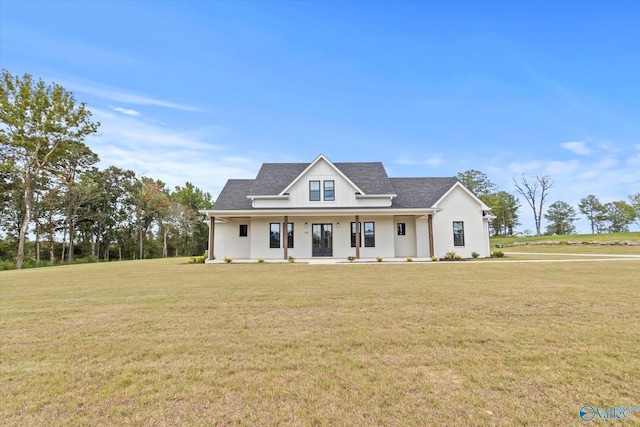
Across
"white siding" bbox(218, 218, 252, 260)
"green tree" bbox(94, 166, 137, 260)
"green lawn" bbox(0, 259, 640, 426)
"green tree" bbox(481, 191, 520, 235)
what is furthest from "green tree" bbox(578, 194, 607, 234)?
"green tree" bbox(94, 166, 137, 260)

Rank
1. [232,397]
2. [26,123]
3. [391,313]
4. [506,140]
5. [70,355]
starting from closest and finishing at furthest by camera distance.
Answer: [232,397]
[70,355]
[391,313]
[26,123]
[506,140]

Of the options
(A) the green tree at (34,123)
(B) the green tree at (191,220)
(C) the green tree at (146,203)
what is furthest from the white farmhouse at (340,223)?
(C) the green tree at (146,203)

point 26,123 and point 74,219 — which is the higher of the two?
point 26,123

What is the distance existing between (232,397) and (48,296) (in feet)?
26.2

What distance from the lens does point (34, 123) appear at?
2659 centimetres

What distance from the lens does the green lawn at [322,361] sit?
8.24ft

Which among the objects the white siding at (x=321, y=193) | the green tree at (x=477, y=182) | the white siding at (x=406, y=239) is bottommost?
the white siding at (x=406, y=239)

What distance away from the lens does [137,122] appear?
24.0 meters

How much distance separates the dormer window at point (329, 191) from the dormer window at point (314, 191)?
19.2 inches

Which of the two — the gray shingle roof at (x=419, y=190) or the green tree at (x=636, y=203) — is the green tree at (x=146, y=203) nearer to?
the gray shingle roof at (x=419, y=190)

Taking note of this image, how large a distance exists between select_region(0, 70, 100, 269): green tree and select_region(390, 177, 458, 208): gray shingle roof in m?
29.4

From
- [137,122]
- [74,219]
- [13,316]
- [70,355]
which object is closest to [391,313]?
[70,355]

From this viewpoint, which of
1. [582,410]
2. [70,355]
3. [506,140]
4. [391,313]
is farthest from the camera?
[506,140]

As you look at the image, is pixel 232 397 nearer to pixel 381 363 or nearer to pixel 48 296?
pixel 381 363
